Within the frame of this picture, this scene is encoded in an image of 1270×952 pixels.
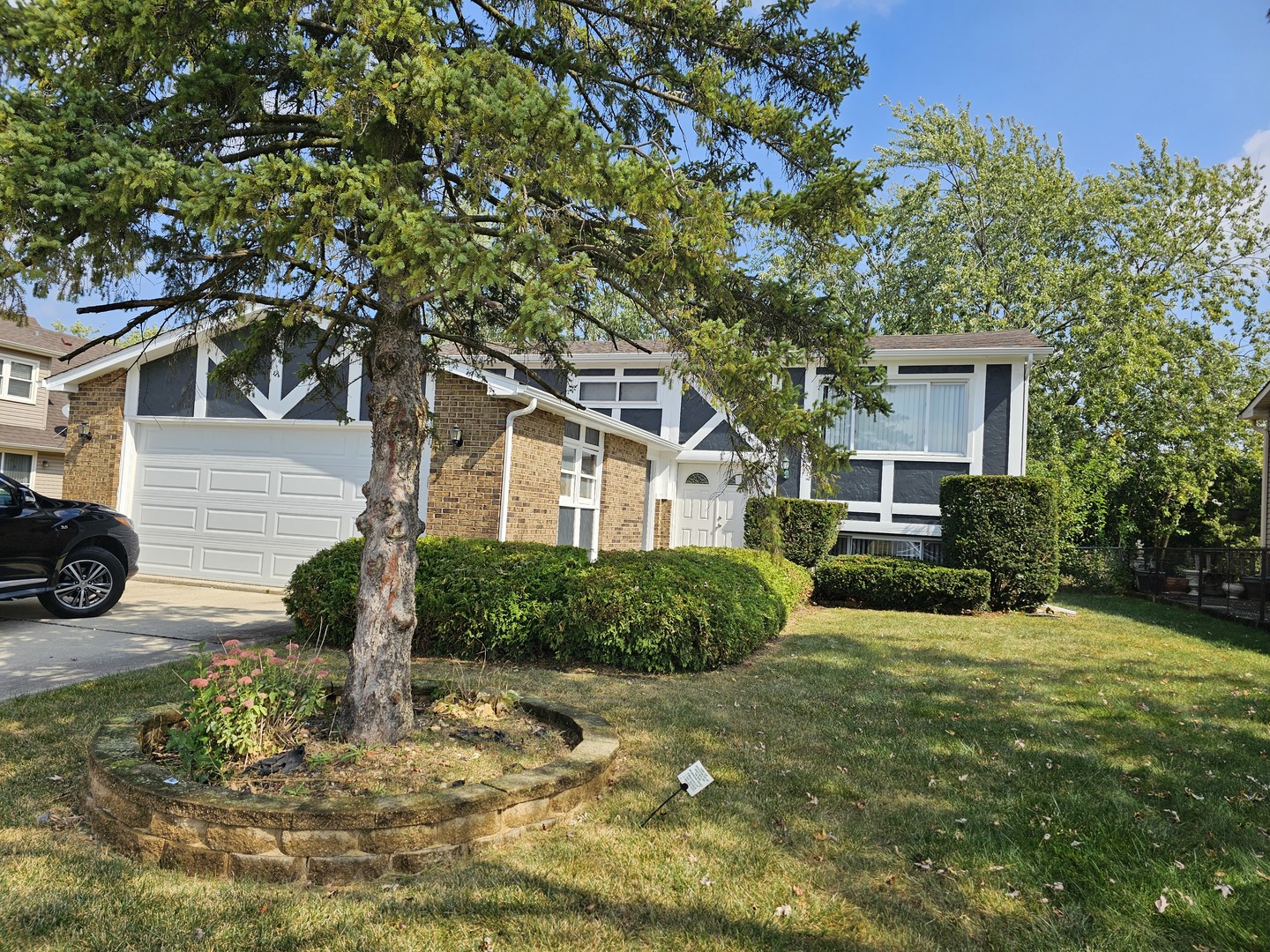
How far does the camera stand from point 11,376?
2164cm

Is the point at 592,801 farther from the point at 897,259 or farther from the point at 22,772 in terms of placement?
the point at 897,259

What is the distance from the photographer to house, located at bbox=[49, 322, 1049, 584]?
10945 millimetres

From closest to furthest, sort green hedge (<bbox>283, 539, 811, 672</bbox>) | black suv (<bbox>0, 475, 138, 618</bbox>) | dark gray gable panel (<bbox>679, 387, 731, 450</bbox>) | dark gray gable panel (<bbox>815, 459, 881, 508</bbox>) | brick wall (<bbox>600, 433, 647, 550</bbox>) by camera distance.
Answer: green hedge (<bbox>283, 539, 811, 672</bbox>)
black suv (<bbox>0, 475, 138, 618</bbox>)
brick wall (<bbox>600, 433, 647, 550</bbox>)
dark gray gable panel (<bbox>815, 459, 881, 508</bbox>)
dark gray gable panel (<bbox>679, 387, 731, 450</bbox>)

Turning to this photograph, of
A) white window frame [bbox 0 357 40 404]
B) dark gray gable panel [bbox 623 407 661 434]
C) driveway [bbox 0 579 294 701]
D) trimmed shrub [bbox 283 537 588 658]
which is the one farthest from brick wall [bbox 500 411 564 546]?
white window frame [bbox 0 357 40 404]

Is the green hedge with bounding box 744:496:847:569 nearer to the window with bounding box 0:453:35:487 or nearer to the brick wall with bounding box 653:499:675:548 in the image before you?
the brick wall with bounding box 653:499:675:548

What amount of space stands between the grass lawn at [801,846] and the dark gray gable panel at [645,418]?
37.6ft

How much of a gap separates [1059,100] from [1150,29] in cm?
489

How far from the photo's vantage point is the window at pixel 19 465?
21.6 m

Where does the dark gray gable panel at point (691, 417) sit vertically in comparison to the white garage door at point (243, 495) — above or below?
above

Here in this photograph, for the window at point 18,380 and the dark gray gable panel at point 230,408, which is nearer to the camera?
the dark gray gable panel at point 230,408

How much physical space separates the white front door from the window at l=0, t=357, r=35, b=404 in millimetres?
18071

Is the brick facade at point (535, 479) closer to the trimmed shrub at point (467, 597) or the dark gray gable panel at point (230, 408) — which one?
the trimmed shrub at point (467, 597)

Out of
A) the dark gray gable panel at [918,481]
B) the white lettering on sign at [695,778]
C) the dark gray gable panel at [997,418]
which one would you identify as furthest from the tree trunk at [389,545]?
the dark gray gable panel at [997,418]

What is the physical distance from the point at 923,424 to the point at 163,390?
45.2 ft
